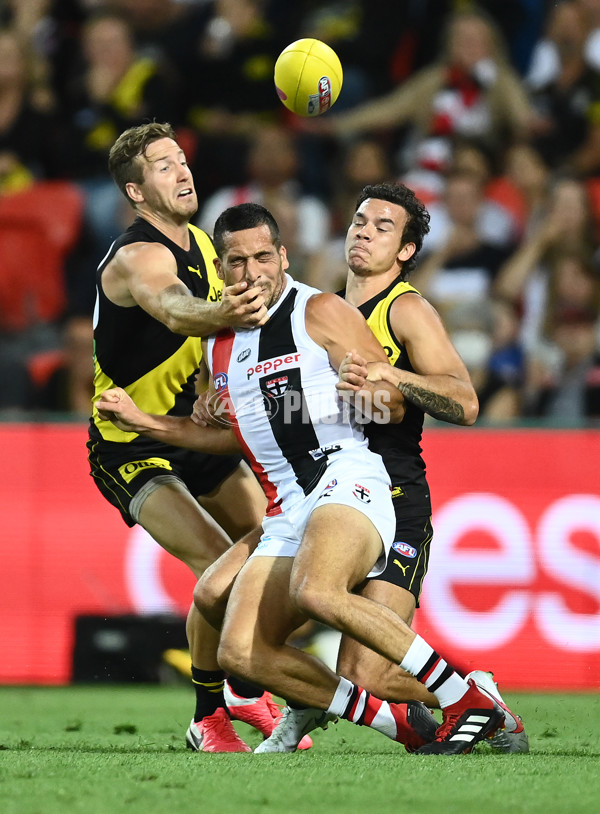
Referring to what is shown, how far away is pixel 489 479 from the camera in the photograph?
9.95 meters

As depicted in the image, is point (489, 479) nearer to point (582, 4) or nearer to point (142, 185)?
point (142, 185)

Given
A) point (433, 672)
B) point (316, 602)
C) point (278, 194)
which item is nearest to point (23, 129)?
point (278, 194)

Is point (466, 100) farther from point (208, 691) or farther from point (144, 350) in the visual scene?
point (208, 691)

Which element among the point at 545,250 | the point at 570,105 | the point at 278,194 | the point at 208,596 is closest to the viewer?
the point at 208,596

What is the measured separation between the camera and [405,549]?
6312 mm

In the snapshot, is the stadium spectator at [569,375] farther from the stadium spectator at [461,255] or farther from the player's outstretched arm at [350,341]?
the player's outstretched arm at [350,341]

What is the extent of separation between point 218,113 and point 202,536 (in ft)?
25.5

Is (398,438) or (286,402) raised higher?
(286,402)

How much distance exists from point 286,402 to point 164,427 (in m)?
0.65

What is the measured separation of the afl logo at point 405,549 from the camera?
6.30 meters

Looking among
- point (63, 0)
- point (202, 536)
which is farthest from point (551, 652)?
point (63, 0)

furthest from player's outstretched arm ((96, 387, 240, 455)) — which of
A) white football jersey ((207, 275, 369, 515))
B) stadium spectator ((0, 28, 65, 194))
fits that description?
stadium spectator ((0, 28, 65, 194))

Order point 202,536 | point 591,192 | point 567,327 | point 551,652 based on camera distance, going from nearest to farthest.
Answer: point 202,536 < point 551,652 < point 567,327 < point 591,192

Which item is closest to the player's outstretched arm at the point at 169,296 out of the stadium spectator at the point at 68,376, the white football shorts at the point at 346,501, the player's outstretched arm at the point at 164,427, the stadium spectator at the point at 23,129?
the player's outstretched arm at the point at 164,427
